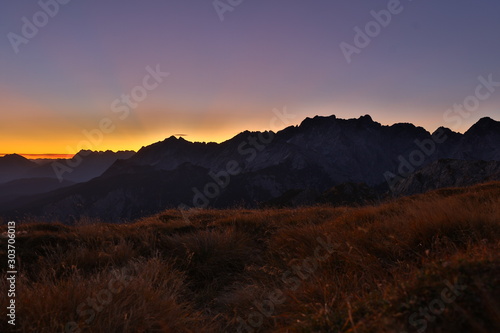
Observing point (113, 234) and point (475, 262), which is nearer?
point (475, 262)

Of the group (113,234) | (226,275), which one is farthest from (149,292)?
(113,234)

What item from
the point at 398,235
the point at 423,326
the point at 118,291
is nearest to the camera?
the point at 423,326

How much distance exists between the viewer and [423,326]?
203 centimetres

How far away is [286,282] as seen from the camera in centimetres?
407

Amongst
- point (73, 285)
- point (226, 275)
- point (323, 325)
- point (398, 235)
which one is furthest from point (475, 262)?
point (226, 275)

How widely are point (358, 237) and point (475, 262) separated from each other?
2.61 metres

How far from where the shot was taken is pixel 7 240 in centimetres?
713

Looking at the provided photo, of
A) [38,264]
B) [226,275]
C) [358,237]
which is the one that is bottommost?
[226,275]

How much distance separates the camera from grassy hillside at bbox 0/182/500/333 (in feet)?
7.24

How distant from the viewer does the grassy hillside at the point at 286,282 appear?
2.21m

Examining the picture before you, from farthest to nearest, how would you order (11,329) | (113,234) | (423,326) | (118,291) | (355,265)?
(113,234)
(355,265)
(118,291)
(11,329)
(423,326)

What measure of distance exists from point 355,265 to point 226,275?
8.63 feet

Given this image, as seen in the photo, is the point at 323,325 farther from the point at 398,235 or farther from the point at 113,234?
the point at 113,234

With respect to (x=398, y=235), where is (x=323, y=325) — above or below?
below
